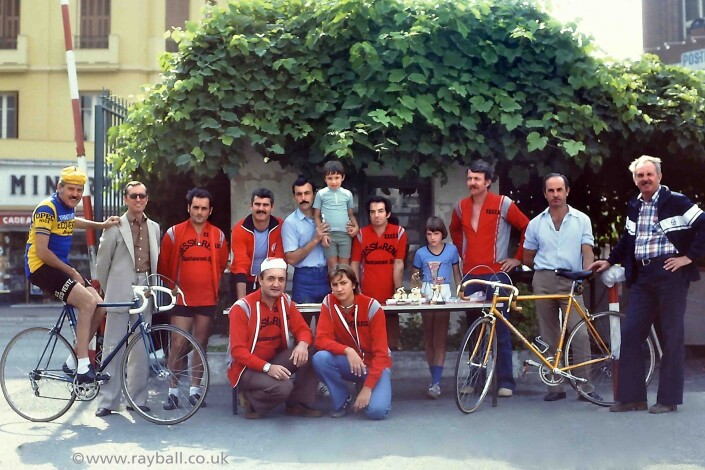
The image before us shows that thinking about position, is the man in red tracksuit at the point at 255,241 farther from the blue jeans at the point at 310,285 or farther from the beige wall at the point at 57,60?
the beige wall at the point at 57,60

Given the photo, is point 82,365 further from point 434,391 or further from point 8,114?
point 8,114

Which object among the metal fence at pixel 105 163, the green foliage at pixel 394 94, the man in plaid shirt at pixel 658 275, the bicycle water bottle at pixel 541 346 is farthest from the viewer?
the metal fence at pixel 105 163

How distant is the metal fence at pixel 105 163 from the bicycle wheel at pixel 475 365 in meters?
5.04

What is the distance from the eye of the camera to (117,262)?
810cm

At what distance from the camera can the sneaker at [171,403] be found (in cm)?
757

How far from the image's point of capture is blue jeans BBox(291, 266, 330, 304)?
873 centimetres

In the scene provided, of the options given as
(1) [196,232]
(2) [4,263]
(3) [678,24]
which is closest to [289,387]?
(1) [196,232]

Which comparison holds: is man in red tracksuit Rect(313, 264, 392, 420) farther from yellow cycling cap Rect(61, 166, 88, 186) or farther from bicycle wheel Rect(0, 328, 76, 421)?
yellow cycling cap Rect(61, 166, 88, 186)

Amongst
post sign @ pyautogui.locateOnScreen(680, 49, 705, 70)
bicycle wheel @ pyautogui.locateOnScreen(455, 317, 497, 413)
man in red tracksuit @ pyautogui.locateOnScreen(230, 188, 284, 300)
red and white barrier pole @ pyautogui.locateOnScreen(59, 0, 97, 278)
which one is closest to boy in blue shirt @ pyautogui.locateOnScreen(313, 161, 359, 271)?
man in red tracksuit @ pyautogui.locateOnScreen(230, 188, 284, 300)

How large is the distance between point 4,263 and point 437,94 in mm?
21864

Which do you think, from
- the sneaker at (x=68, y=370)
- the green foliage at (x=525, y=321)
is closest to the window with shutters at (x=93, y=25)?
the green foliage at (x=525, y=321)

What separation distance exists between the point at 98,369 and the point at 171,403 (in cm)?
69

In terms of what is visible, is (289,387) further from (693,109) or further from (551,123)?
(693,109)

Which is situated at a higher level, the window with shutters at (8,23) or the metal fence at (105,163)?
the window with shutters at (8,23)
